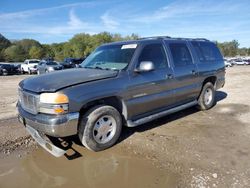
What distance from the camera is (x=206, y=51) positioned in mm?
6863

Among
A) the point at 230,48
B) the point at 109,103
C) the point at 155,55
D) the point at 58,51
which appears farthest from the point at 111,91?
the point at 230,48

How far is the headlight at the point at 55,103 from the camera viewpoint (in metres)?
3.67

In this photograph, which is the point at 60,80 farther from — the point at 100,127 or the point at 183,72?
the point at 183,72

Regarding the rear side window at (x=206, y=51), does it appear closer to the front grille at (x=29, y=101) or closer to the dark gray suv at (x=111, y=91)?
the dark gray suv at (x=111, y=91)

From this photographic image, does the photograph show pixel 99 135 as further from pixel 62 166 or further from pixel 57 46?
pixel 57 46

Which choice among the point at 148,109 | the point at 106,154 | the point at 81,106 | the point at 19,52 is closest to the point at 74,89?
the point at 81,106

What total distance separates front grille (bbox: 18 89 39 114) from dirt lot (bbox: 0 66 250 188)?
0.83 meters

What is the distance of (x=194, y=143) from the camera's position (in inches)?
181

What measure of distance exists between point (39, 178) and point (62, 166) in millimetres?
415

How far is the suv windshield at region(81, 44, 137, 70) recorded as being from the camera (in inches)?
188

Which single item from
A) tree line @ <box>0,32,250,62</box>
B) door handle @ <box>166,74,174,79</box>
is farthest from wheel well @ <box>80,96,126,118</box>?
tree line @ <box>0,32,250,62</box>

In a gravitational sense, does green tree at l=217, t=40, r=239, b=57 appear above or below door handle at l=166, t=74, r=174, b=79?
above

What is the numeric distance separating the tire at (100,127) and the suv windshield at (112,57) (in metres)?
0.96

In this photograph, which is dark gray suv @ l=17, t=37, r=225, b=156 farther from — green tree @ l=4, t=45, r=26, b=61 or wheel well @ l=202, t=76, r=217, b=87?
green tree @ l=4, t=45, r=26, b=61
